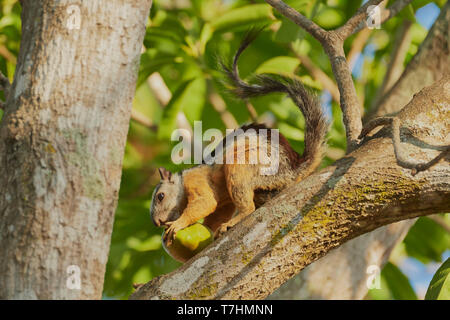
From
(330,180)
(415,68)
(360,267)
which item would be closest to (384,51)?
(415,68)

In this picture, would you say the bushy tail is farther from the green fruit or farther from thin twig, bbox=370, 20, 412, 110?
thin twig, bbox=370, 20, 412, 110

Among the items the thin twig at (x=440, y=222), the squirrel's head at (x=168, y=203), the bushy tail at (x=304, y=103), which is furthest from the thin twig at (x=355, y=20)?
the thin twig at (x=440, y=222)

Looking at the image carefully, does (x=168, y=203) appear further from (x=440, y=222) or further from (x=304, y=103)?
(x=440, y=222)

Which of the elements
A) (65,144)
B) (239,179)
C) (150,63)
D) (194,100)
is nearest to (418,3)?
(194,100)

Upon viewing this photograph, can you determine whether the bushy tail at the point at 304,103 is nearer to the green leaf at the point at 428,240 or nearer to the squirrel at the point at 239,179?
the squirrel at the point at 239,179

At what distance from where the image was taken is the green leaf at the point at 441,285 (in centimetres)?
209

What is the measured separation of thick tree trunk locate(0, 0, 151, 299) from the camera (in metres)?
1.47

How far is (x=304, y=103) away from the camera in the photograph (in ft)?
8.46

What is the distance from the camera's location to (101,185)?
157cm

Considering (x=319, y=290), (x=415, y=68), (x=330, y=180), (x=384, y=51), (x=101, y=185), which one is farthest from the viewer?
(x=384, y=51)

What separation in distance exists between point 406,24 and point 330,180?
101 inches

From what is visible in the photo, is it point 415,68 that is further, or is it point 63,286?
point 415,68

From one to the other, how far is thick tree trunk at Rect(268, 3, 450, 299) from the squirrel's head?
33.6 inches
